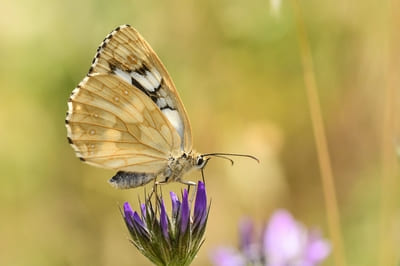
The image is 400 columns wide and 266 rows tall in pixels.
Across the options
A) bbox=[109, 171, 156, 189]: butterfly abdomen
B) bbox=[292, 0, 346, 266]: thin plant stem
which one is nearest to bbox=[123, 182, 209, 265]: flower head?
bbox=[109, 171, 156, 189]: butterfly abdomen

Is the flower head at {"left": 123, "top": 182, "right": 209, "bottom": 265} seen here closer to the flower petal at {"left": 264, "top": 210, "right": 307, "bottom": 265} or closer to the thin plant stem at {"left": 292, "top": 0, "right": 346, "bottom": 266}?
the flower petal at {"left": 264, "top": 210, "right": 307, "bottom": 265}

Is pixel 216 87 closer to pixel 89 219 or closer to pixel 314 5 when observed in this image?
pixel 314 5

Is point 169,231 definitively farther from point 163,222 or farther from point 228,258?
point 228,258

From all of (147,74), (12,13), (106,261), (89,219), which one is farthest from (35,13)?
(147,74)

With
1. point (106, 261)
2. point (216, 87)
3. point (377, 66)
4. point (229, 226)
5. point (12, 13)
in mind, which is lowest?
point (106, 261)

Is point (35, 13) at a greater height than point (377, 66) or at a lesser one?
lesser

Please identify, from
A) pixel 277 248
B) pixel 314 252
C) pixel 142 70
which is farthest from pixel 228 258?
pixel 142 70
